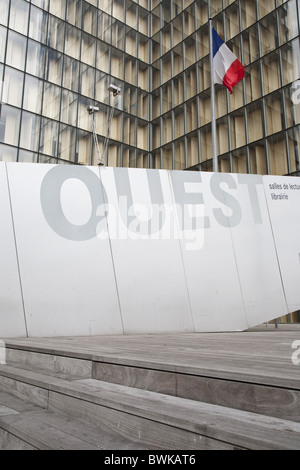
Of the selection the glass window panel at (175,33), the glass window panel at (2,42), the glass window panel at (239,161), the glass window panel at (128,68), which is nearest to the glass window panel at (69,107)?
the glass window panel at (2,42)

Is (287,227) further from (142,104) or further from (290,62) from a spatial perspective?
(142,104)

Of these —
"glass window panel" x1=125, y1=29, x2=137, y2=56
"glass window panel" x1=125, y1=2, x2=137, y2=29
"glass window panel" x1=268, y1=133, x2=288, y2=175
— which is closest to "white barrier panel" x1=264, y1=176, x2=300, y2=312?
"glass window panel" x1=268, y1=133, x2=288, y2=175

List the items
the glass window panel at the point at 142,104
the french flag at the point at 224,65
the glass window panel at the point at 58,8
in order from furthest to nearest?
the glass window panel at the point at 142,104 → the glass window panel at the point at 58,8 → the french flag at the point at 224,65

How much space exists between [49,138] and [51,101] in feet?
8.56

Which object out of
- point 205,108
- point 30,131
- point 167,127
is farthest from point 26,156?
point 205,108

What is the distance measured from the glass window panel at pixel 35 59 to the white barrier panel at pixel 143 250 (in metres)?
18.3

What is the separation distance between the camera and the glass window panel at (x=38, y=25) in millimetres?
22188

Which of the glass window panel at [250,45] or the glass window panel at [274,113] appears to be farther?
the glass window panel at [250,45]

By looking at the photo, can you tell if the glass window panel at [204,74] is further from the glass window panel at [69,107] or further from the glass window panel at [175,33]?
the glass window panel at [69,107]

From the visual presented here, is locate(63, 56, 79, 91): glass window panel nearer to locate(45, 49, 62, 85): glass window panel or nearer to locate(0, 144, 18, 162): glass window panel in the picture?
locate(45, 49, 62, 85): glass window panel

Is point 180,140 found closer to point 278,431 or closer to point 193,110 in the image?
point 193,110

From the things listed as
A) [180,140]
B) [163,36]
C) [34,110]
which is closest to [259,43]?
[180,140]

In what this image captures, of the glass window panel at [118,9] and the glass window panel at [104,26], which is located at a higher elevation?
the glass window panel at [118,9]

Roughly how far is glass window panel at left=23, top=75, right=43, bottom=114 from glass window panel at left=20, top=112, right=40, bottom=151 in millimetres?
511
